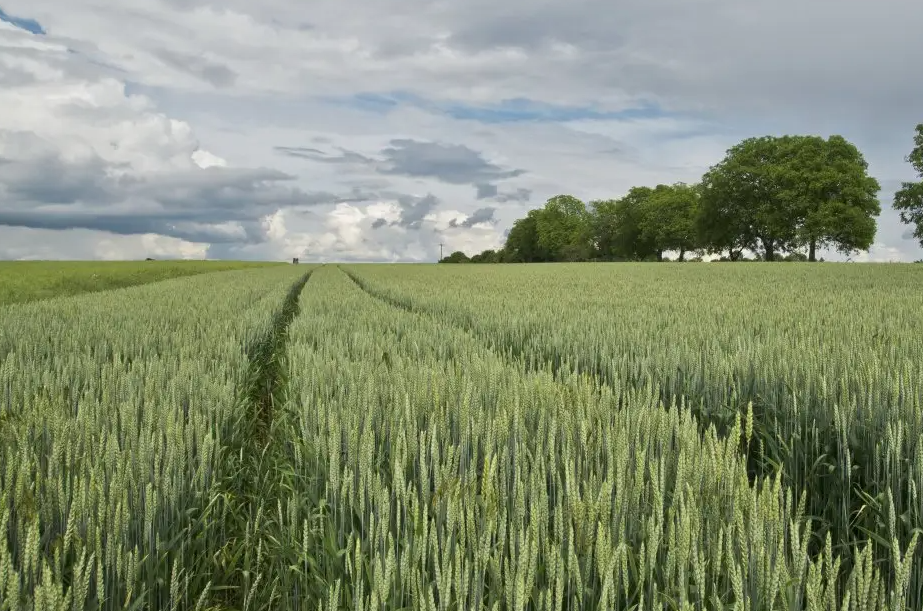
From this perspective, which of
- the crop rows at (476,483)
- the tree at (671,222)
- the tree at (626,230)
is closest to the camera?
the crop rows at (476,483)

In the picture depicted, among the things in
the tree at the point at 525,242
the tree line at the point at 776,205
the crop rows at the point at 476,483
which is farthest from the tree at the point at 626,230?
the crop rows at the point at 476,483

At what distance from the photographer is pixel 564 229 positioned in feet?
344

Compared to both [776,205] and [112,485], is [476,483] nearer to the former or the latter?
[112,485]

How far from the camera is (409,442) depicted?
9.31 feet

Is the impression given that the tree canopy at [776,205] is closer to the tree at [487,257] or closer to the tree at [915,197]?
the tree at [915,197]

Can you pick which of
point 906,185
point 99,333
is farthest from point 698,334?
point 906,185

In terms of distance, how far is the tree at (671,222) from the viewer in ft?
236

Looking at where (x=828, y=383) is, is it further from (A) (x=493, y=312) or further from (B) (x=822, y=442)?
(A) (x=493, y=312)

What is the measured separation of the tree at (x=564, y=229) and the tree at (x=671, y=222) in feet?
52.4

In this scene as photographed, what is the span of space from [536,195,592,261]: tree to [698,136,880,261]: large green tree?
32.5 metres

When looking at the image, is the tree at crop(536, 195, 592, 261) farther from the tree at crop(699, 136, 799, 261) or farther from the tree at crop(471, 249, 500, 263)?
the tree at crop(699, 136, 799, 261)

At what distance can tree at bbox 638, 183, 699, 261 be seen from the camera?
236 feet

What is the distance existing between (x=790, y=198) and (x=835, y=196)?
339 centimetres

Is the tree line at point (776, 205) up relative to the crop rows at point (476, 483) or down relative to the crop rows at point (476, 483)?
up
